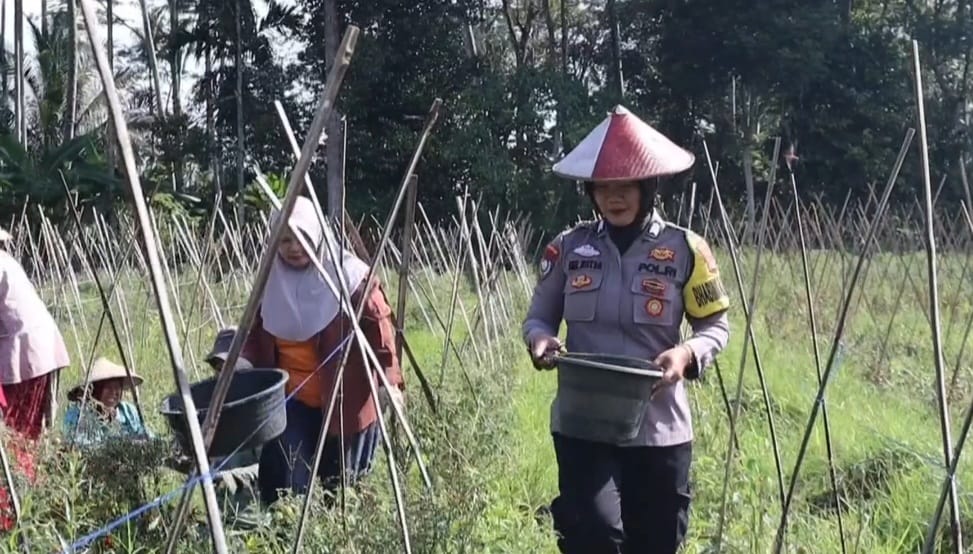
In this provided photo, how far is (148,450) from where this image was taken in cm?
235

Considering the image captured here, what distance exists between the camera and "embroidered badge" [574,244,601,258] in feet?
6.68

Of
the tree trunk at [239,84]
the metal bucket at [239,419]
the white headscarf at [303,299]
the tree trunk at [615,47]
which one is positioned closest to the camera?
the metal bucket at [239,419]

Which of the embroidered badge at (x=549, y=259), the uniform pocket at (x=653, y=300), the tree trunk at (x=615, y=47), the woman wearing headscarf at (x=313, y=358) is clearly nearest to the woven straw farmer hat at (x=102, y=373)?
the woman wearing headscarf at (x=313, y=358)

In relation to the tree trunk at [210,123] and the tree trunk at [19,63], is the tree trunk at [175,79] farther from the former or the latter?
the tree trunk at [19,63]

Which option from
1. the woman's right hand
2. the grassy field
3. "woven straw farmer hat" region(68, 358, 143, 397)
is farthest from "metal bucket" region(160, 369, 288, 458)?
"woven straw farmer hat" region(68, 358, 143, 397)

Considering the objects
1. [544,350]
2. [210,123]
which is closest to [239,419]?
[544,350]

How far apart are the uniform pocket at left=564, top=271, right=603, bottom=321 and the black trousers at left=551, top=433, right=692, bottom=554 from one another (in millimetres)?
248

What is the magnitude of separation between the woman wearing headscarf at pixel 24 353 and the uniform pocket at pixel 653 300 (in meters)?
1.52

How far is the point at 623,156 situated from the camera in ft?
6.35

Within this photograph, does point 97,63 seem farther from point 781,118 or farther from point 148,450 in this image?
point 781,118

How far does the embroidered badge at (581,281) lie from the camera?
6.66ft

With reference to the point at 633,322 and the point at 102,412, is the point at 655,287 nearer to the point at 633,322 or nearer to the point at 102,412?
the point at 633,322

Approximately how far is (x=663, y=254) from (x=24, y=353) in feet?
5.43

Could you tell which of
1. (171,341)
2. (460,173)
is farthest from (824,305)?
(460,173)
